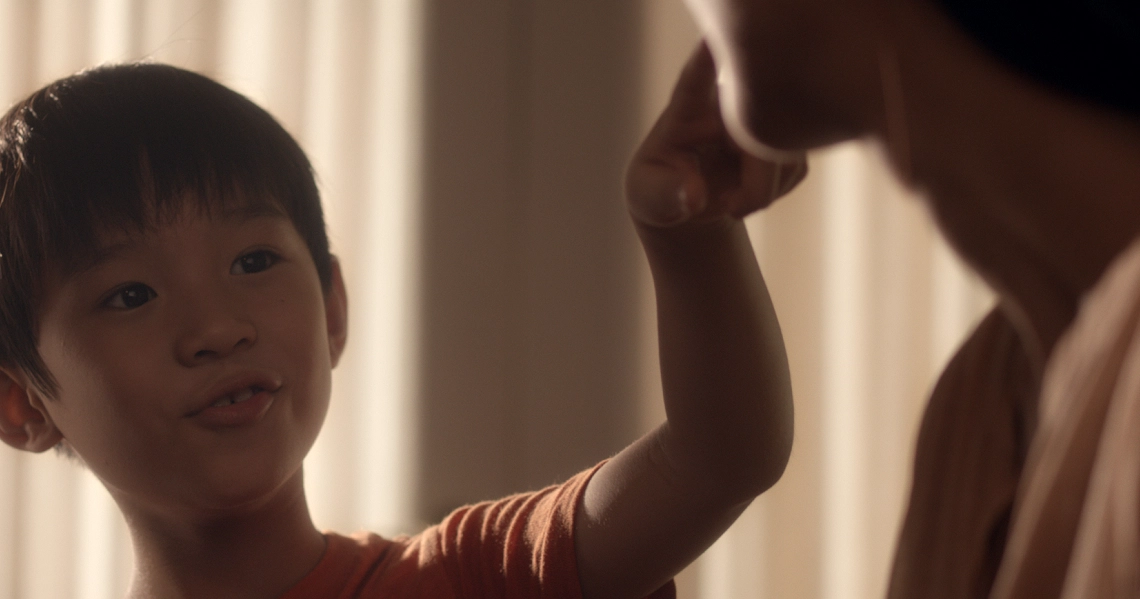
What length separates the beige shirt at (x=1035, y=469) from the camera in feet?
0.84

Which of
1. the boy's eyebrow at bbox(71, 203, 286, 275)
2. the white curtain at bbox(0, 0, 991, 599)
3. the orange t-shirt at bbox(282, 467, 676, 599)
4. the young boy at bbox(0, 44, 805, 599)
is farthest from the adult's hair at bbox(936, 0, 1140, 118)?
the white curtain at bbox(0, 0, 991, 599)

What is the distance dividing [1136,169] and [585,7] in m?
1.40

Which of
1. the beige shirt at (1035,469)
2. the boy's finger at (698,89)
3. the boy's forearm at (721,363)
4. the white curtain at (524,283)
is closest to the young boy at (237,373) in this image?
the boy's forearm at (721,363)

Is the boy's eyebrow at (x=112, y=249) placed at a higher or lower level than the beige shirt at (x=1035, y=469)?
higher

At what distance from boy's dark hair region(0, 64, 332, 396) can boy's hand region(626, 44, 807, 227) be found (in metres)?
0.42

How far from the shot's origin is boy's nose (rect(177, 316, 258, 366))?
69 centimetres

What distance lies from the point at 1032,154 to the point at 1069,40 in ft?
0.12

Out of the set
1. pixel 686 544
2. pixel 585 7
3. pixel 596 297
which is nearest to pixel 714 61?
pixel 686 544

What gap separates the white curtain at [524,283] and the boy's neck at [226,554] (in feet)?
2.09

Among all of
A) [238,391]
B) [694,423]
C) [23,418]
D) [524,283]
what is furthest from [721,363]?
[524,283]

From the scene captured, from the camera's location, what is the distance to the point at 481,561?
0.74 m

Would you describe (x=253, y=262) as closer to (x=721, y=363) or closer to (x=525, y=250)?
(x=721, y=363)

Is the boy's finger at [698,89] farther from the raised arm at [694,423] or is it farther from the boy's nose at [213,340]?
the boy's nose at [213,340]

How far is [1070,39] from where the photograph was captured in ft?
0.91
